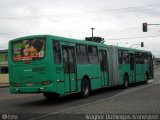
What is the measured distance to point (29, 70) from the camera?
16.8 meters

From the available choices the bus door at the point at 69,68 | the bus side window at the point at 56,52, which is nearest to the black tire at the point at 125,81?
the bus door at the point at 69,68

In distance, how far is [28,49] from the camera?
16953 mm

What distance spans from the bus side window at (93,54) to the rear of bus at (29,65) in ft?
14.9

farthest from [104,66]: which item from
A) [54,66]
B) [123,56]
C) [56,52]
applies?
[54,66]

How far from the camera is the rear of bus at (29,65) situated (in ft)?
54.0

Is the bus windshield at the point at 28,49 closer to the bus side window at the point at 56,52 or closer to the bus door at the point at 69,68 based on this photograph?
the bus side window at the point at 56,52

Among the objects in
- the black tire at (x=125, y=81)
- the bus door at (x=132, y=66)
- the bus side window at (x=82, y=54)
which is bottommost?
the black tire at (x=125, y=81)

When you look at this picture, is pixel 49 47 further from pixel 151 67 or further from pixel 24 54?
pixel 151 67

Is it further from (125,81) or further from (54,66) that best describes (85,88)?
(125,81)

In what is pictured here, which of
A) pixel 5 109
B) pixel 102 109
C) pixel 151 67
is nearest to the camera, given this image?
pixel 102 109

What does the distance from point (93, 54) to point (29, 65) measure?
5304 millimetres

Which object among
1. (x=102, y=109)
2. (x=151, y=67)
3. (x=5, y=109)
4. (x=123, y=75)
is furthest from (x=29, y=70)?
(x=151, y=67)

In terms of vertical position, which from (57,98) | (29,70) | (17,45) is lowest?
(57,98)

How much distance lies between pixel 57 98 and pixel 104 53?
484cm
